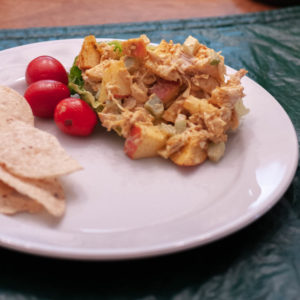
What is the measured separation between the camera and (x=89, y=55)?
7.77 feet

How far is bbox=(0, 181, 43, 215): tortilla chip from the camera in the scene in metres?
1.69

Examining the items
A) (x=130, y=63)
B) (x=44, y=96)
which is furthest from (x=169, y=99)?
(x=44, y=96)

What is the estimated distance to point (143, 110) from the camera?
216cm

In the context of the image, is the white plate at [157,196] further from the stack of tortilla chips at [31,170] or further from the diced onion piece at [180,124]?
the diced onion piece at [180,124]

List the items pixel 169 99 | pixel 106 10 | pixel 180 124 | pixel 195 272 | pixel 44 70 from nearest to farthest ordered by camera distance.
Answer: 1. pixel 195 272
2. pixel 180 124
3. pixel 169 99
4. pixel 44 70
5. pixel 106 10

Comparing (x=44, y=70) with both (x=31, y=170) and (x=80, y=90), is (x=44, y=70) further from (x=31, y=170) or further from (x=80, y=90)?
(x=31, y=170)

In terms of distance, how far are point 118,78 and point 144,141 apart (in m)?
0.39

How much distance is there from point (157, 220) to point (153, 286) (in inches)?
10.6

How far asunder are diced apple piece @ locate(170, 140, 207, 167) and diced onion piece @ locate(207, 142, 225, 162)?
0.04 m

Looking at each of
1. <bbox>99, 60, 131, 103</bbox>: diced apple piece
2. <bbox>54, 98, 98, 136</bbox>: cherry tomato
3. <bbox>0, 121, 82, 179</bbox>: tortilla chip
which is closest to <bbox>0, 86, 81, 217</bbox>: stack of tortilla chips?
<bbox>0, 121, 82, 179</bbox>: tortilla chip

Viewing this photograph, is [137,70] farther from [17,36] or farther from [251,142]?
[17,36]

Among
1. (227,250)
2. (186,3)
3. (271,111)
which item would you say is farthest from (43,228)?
(186,3)

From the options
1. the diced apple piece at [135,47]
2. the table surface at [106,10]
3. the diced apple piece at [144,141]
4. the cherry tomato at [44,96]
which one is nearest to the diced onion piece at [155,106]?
the diced apple piece at [144,141]

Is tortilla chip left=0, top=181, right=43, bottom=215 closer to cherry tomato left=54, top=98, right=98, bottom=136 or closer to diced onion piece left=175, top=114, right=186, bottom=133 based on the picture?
cherry tomato left=54, top=98, right=98, bottom=136
